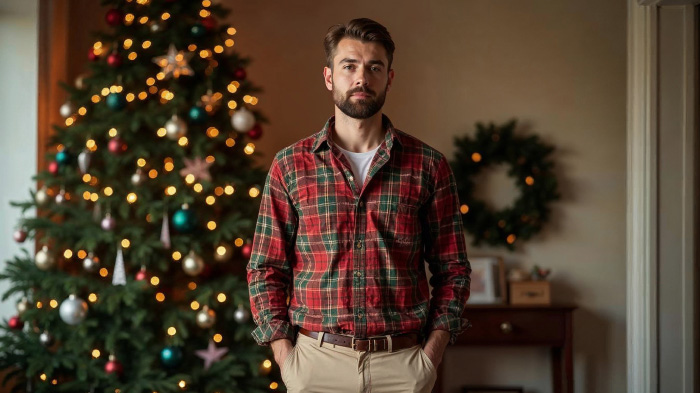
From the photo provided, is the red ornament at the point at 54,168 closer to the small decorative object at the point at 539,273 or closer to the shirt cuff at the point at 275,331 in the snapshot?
the shirt cuff at the point at 275,331

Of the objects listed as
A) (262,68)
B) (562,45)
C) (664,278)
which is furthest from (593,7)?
(262,68)

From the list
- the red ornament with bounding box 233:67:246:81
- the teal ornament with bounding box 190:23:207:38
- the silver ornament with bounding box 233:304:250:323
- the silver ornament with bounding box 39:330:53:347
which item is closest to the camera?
the silver ornament with bounding box 39:330:53:347

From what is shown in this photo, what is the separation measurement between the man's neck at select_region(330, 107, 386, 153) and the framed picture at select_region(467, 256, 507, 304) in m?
2.72

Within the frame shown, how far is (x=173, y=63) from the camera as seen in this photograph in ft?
11.9

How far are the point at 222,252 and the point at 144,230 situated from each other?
1.17 feet

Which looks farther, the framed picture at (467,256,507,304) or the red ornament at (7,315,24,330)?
the framed picture at (467,256,507,304)

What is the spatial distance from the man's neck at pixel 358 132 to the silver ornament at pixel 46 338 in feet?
6.96

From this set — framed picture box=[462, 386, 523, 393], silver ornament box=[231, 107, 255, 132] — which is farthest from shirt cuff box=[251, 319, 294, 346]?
framed picture box=[462, 386, 523, 393]

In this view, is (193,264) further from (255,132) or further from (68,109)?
(68,109)

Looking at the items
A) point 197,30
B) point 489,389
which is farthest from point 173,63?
point 489,389

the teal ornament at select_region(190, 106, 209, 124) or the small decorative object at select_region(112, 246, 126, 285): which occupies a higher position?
the teal ornament at select_region(190, 106, 209, 124)

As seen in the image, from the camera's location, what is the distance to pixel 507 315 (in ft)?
14.2

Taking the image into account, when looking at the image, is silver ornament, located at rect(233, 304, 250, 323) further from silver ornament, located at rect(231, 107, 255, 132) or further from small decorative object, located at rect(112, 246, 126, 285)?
silver ornament, located at rect(231, 107, 255, 132)

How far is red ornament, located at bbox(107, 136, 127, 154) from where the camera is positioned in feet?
11.6
